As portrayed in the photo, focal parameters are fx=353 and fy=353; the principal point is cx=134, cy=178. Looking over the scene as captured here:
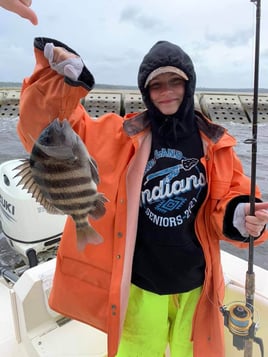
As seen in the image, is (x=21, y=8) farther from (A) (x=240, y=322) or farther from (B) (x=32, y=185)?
(A) (x=240, y=322)

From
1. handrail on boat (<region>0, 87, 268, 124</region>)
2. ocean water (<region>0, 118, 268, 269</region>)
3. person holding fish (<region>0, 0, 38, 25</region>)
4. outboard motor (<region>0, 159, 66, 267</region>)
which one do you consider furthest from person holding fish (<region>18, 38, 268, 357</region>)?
handrail on boat (<region>0, 87, 268, 124</region>)

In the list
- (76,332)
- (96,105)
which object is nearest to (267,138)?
(96,105)

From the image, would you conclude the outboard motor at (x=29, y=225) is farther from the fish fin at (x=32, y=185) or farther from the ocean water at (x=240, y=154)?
the fish fin at (x=32, y=185)

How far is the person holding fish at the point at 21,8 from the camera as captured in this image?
99cm

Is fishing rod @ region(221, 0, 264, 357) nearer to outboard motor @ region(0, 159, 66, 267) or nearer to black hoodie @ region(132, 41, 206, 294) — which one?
black hoodie @ region(132, 41, 206, 294)

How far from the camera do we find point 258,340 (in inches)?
69.8

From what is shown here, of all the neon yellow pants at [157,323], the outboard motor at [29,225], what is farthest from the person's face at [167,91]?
the outboard motor at [29,225]

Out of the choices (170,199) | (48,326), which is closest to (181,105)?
(170,199)

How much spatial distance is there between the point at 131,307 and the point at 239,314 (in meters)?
0.52

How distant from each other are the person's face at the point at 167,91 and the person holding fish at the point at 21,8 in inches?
27.4

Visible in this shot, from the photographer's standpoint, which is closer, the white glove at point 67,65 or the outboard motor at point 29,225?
the white glove at point 67,65

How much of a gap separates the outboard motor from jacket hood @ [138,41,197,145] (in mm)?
1712

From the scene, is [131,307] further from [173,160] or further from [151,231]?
[173,160]

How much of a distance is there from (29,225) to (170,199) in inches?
72.0
